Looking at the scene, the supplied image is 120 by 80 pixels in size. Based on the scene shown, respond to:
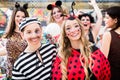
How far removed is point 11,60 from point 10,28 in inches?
14.8

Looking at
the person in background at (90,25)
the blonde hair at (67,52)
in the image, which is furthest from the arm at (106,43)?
A: the person in background at (90,25)

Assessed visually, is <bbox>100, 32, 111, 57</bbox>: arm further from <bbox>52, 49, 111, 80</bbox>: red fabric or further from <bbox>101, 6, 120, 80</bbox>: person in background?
<bbox>52, 49, 111, 80</bbox>: red fabric

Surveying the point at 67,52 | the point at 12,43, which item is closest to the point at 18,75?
the point at 67,52

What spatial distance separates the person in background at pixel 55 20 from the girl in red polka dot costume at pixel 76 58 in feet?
4.00

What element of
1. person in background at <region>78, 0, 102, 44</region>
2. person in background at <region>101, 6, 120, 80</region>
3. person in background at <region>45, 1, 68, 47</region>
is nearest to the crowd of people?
person in background at <region>101, 6, 120, 80</region>

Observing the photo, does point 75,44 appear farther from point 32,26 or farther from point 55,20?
point 55,20

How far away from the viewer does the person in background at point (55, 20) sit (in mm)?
4070

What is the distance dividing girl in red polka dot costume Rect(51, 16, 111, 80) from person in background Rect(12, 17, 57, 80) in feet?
0.31

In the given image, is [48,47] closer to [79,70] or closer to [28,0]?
[79,70]

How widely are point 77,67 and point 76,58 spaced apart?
0.08 m

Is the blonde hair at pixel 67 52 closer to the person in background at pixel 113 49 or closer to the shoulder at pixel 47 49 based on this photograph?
the shoulder at pixel 47 49

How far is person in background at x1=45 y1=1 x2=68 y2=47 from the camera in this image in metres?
4.07

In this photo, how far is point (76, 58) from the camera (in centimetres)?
267

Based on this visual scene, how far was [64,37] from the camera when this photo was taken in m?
2.77
